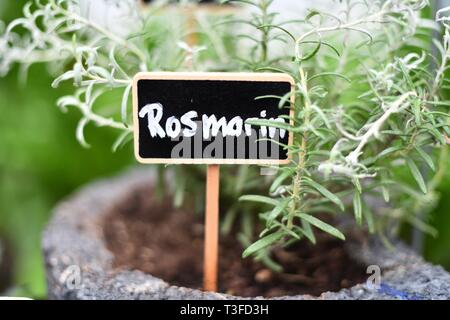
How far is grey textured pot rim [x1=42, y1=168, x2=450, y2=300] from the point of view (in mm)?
678

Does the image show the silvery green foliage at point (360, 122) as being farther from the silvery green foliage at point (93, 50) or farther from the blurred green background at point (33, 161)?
the blurred green background at point (33, 161)

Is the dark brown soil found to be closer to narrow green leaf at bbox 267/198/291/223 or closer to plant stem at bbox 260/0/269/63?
narrow green leaf at bbox 267/198/291/223

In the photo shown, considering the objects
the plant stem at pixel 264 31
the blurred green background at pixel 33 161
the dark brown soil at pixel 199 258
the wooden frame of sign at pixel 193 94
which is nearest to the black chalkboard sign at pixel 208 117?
the wooden frame of sign at pixel 193 94

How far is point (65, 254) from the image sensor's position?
811 mm

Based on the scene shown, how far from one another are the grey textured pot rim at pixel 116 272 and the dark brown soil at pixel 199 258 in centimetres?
3

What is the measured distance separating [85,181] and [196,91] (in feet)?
2.87

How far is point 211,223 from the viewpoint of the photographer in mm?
730

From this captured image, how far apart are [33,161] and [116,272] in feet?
2.43

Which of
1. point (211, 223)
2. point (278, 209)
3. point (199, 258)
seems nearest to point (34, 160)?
point (199, 258)

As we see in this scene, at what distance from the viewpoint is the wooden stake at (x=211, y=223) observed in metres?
0.71

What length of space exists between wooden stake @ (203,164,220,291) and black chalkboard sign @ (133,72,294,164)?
33mm

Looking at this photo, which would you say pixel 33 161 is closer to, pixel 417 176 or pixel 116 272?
pixel 116 272

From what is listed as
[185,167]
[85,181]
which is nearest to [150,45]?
[185,167]
